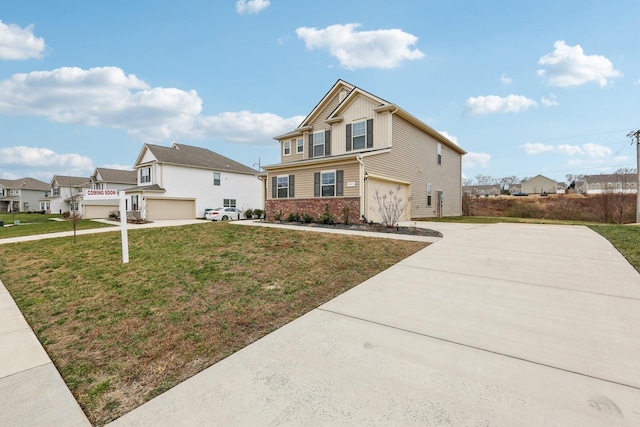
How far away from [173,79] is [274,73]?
5.84 meters

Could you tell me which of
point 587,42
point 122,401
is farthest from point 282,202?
point 587,42

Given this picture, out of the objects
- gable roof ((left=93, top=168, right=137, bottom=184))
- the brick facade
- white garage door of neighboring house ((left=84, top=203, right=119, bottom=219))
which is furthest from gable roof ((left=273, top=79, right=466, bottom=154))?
gable roof ((left=93, top=168, right=137, bottom=184))

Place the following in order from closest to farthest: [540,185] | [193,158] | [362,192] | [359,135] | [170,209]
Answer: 1. [362,192]
2. [359,135]
3. [170,209]
4. [193,158]
5. [540,185]

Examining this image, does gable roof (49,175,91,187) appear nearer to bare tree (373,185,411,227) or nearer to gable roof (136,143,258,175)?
gable roof (136,143,258,175)

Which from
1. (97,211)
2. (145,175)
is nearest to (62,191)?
(97,211)

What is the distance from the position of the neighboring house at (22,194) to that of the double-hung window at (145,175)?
144 feet

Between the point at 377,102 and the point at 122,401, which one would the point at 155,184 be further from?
the point at 122,401

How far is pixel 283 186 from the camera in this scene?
16906mm

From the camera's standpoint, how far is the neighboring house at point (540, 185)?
71.4 metres

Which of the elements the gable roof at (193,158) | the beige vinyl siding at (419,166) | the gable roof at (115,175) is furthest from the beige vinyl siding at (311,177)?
the gable roof at (115,175)

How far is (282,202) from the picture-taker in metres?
16.4

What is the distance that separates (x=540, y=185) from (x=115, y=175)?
303ft

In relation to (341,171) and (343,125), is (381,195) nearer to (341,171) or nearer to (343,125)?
(341,171)

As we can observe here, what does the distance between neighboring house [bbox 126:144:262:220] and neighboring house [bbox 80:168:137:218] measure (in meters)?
5.42
